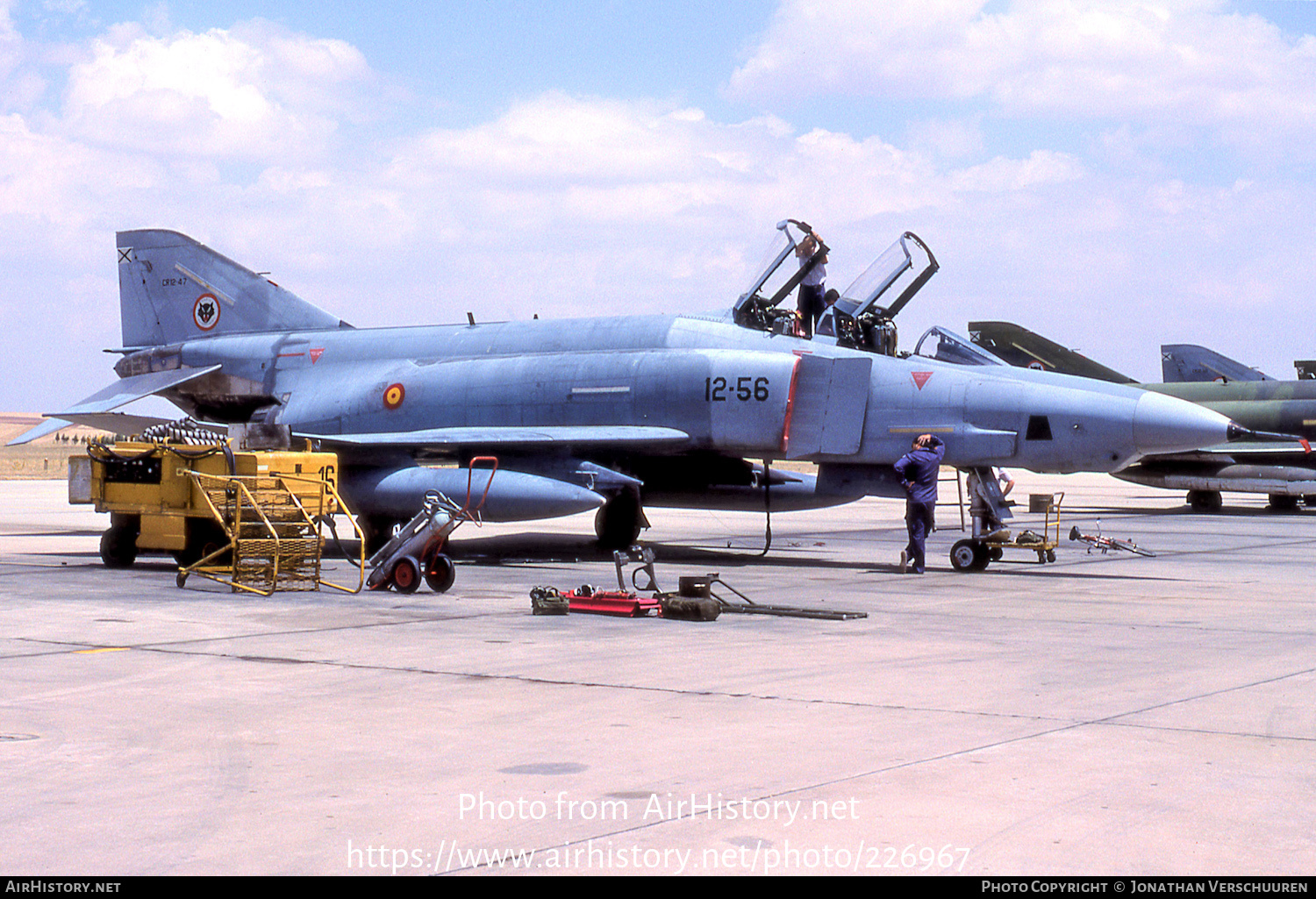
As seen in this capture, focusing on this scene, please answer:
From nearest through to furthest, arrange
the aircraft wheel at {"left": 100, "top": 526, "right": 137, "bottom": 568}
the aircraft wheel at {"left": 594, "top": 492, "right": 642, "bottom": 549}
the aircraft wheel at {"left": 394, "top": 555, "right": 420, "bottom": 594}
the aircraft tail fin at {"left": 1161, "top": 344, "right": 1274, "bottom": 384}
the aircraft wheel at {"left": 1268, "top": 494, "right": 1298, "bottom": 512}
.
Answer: the aircraft wheel at {"left": 394, "top": 555, "right": 420, "bottom": 594}
the aircraft wheel at {"left": 100, "top": 526, "right": 137, "bottom": 568}
the aircraft wheel at {"left": 594, "top": 492, "right": 642, "bottom": 549}
the aircraft wheel at {"left": 1268, "top": 494, "right": 1298, "bottom": 512}
the aircraft tail fin at {"left": 1161, "top": 344, "right": 1274, "bottom": 384}

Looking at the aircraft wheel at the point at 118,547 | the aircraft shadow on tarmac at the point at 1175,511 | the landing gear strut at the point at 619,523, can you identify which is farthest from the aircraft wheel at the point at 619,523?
the aircraft shadow on tarmac at the point at 1175,511

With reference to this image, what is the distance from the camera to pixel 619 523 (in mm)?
18203

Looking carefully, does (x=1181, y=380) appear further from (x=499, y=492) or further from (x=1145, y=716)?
(x=1145, y=716)

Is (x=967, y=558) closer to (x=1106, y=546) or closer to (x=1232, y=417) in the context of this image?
(x=1106, y=546)

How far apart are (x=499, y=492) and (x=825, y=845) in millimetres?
11490

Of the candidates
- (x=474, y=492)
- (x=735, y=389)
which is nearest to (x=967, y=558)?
(x=735, y=389)

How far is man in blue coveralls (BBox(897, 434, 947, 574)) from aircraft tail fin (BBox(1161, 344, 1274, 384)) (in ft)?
82.6

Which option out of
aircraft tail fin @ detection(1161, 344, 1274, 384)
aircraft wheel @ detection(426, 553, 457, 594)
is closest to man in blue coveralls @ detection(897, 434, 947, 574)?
aircraft wheel @ detection(426, 553, 457, 594)

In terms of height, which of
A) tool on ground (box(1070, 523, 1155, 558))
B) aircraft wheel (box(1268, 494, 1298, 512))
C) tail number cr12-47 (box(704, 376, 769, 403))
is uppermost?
tail number cr12-47 (box(704, 376, 769, 403))

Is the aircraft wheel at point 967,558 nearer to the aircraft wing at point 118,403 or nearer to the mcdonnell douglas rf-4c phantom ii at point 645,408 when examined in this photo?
the mcdonnell douglas rf-4c phantom ii at point 645,408

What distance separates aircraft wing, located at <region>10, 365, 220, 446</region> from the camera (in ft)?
65.4

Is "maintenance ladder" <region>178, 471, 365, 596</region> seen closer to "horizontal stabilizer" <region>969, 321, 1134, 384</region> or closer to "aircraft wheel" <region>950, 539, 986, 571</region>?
"aircraft wheel" <region>950, 539, 986, 571</region>

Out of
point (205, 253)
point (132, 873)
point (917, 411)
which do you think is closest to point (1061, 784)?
point (132, 873)

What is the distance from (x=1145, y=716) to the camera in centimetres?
618
